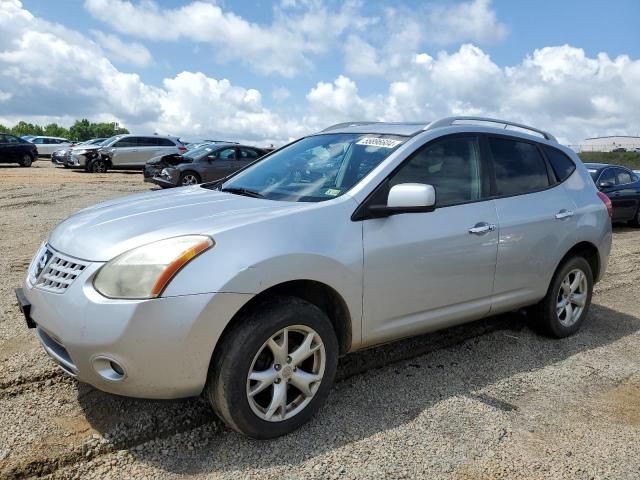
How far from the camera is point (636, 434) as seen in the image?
3.25m

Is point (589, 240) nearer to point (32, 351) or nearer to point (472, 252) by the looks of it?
point (472, 252)

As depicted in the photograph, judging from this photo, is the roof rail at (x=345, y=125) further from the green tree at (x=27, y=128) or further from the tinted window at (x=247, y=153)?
the green tree at (x=27, y=128)

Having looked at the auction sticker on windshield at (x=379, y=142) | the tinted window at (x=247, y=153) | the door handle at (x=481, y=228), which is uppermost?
the auction sticker on windshield at (x=379, y=142)

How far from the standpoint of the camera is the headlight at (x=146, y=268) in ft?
8.45

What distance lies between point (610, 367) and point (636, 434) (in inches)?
42.4

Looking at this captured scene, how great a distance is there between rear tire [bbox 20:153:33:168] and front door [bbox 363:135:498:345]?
24921mm

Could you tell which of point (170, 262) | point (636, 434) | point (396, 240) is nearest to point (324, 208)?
point (396, 240)

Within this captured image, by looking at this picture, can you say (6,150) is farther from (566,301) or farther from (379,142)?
(566,301)

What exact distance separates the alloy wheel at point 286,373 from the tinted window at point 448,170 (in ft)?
3.66

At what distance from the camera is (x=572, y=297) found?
4.83 metres

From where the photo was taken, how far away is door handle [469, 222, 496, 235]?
3766 millimetres

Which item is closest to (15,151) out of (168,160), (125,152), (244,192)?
(125,152)

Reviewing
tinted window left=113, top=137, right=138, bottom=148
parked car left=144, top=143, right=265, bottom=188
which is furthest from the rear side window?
tinted window left=113, top=137, right=138, bottom=148

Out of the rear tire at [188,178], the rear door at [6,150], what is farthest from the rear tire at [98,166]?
→ the rear tire at [188,178]
